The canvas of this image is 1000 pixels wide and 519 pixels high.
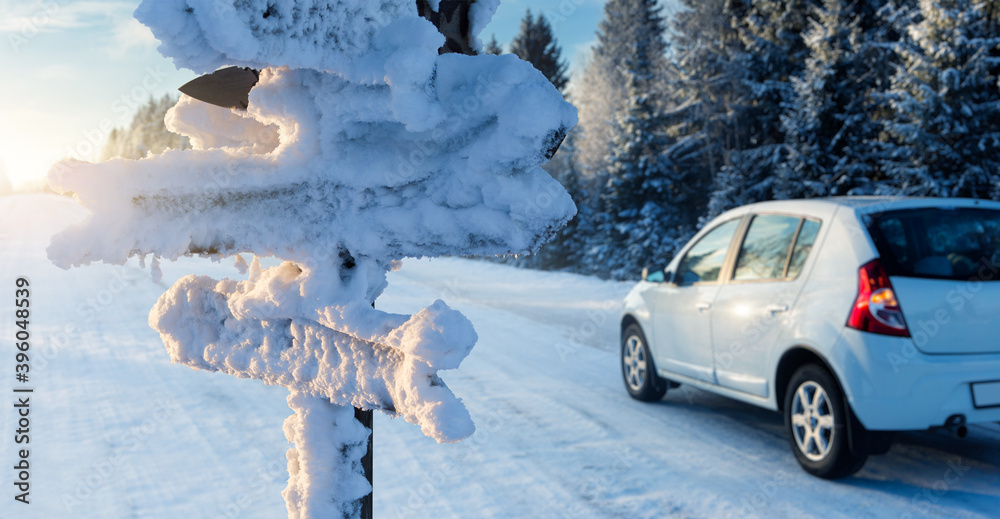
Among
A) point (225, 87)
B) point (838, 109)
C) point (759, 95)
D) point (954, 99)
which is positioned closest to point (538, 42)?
point (759, 95)

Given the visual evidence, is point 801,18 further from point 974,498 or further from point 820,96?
point 974,498

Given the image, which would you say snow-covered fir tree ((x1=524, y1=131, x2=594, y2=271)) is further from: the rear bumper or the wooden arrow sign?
the wooden arrow sign

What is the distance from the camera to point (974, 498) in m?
3.68

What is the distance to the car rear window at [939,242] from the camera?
386cm

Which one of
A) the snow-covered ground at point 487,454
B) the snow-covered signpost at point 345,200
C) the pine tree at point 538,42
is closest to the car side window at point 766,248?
the snow-covered ground at point 487,454

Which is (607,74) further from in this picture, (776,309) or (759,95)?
(776,309)

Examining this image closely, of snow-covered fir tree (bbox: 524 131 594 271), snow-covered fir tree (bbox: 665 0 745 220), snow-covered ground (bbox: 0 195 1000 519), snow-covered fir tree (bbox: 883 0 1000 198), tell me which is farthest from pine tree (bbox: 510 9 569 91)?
snow-covered ground (bbox: 0 195 1000 519)

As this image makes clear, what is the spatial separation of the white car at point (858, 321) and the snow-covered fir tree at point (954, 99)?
1290cm

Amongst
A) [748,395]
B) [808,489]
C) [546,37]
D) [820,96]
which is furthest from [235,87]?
[546,37]

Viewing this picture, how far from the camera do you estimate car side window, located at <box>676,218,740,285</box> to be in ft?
Result: 17.4

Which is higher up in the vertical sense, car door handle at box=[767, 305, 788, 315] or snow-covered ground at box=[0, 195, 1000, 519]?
car door handle at box=[767, 305, 788, 315]

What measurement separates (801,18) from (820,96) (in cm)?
616

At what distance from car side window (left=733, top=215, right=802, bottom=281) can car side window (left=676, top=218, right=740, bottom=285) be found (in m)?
0.21

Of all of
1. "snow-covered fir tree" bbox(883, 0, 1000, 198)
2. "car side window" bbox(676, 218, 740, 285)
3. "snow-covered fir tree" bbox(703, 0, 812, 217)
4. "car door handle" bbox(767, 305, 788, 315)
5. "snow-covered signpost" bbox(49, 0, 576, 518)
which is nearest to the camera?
"snow-covered signpost" bbox(49, 0, 576, 518)
